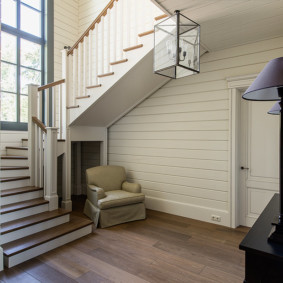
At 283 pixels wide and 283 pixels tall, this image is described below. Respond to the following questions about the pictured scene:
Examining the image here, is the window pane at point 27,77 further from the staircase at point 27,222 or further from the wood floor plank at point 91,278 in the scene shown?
the wood floor plank at point 91,278

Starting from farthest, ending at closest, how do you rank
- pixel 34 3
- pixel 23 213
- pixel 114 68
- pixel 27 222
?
pixel 34 3, pixel 114 68, pixel 23 213, pixel 27 222

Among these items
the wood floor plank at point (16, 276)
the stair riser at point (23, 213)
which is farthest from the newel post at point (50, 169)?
the wood floor plank at point (16, 276)

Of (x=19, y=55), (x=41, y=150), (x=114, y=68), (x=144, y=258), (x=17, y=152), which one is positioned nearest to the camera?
(x=144, y=258)

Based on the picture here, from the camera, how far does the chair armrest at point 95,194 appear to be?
3.30m

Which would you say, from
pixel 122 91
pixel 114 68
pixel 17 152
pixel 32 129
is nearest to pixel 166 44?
pixel 114 68

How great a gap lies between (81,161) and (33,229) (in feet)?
8.33

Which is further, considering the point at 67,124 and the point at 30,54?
the point at 30,54

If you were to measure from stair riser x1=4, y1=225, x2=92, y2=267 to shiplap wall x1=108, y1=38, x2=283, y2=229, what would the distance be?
4.81 feet

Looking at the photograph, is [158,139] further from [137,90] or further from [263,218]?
[263,218]

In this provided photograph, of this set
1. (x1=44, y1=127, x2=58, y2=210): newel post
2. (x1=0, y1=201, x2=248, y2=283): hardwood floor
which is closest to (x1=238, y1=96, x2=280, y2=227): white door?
(x1=0, y1=201, x2=248, y2=283): hardwood floor

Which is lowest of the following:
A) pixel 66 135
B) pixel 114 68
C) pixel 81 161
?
pixel 81 161

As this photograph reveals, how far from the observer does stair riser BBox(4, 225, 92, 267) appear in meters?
2.26

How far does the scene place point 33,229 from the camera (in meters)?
2.68

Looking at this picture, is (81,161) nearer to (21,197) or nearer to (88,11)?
(21,197)
